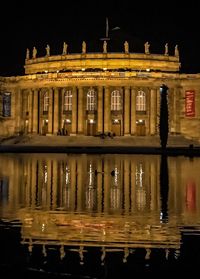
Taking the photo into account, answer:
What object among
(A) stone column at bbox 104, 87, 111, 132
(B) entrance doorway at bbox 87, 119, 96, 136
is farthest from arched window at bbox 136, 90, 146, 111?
(B) entrance doorway at bbox 87, 119, 96, 136

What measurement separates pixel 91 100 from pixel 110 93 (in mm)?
3624

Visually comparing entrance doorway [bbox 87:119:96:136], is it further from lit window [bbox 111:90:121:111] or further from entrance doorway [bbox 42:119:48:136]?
entrance doorway [bbox 42:119:48:136]

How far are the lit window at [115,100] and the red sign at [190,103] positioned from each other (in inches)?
450

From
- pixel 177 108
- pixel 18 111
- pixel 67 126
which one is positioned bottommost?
pixel 67 126

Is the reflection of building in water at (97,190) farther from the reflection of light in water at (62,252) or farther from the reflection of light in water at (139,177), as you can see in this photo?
the reflection of light in water at (62,252)

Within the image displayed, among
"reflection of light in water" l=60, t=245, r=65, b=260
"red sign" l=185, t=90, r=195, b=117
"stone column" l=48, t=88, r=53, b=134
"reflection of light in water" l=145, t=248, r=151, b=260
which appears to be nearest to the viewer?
"reflection of light in water" l=60, t=245, r=65, b=260

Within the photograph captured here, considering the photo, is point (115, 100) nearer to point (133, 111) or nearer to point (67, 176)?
point (133, 111)

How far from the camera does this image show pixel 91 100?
3880 inches

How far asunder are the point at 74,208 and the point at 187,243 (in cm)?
726

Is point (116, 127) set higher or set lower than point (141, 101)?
lower

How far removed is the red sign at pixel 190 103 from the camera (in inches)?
3826

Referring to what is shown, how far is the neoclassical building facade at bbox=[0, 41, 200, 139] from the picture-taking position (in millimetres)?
96062

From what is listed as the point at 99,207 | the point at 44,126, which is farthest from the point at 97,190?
the point at 44,126

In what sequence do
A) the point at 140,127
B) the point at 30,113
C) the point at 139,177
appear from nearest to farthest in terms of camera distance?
1. the point at 139,177
2. the point at 140,127
3. the point at 30,113
